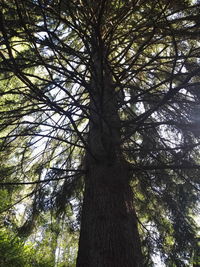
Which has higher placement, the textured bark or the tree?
the tree

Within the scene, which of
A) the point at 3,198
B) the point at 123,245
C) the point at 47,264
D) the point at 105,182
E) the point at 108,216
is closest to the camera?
the point at 123,245

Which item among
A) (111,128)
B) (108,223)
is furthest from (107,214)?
(111,128)

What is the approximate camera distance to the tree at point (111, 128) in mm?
1812

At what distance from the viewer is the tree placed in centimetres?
181

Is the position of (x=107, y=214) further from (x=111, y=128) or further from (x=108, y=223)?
(x=111, y=128)

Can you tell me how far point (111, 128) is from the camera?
2.49m

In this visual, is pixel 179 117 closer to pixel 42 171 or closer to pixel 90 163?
pixel 90 163

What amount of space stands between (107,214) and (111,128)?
94 centimetres

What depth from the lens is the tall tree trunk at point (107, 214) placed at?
171 centimetres

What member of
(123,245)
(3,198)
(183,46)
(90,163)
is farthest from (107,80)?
(123,245)

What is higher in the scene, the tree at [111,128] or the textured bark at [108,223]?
the tree at [111,128]

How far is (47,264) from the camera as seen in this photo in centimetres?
236

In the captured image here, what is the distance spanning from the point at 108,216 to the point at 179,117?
8.14 ft

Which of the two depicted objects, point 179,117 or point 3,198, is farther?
point 179,117
